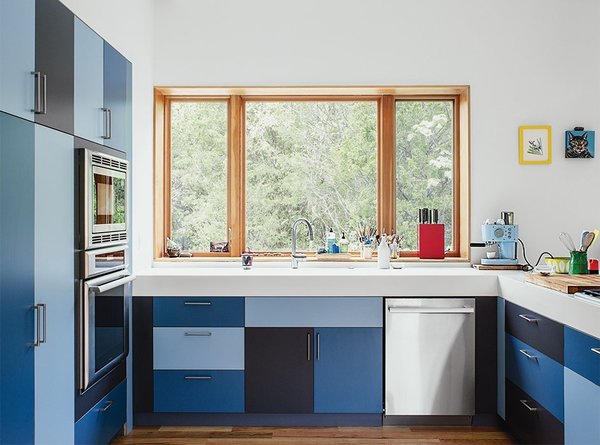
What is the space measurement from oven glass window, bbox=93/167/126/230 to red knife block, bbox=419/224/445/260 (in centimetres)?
204

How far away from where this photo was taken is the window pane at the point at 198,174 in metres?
4.12

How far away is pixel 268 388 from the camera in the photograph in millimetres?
3365

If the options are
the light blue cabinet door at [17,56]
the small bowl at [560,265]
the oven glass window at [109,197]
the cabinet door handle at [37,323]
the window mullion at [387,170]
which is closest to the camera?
the light blue cabinet door at [17,56]

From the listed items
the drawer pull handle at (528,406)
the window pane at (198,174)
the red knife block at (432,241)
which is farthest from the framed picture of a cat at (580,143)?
the window pane at (198,174)

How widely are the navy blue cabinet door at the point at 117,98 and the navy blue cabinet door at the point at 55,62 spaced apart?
1.57 ft

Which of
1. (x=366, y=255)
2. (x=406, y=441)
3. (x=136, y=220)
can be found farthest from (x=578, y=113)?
(x=136, y=220)

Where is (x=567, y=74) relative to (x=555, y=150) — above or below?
above

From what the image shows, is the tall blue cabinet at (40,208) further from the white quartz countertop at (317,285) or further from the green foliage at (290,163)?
the green foliage at (290,163)

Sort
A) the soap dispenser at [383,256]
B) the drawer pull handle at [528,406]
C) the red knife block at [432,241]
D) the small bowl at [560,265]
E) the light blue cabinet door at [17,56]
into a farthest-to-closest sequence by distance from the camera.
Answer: the red knife block at [432,241] < the soap dispenser at [383,256] < the small bowl at [560,265] < the drawer pull handle at [528,406] < the light blue cabinet door at [17,56]

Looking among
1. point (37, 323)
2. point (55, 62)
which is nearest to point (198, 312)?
point (37, 323)

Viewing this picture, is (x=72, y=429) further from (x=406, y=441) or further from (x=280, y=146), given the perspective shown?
(x=280, y=146)

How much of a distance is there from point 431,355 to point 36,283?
7.32 feet

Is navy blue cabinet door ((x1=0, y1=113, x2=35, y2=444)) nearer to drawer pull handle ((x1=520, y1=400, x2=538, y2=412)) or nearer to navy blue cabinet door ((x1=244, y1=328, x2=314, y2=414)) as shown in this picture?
navy blue cabinet door ((x1=244, y1=328, x2=314, y2=414))

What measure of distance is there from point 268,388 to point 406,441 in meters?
0.86
